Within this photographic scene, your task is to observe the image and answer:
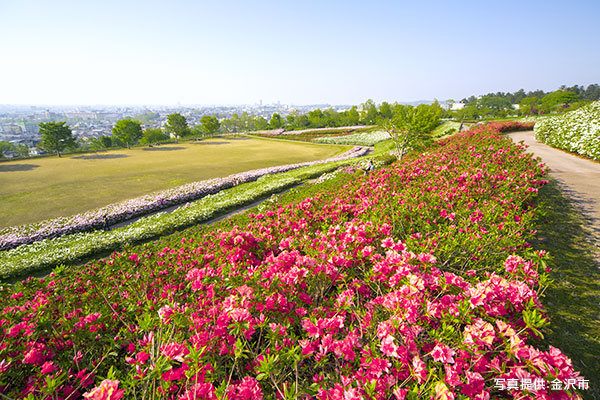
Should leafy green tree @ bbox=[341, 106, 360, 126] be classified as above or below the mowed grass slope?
above

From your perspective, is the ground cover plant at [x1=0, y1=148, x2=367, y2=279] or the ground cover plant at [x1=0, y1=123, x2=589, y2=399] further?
the ground cover plant at [x1=0, y1=148, x2=367, y2=279]

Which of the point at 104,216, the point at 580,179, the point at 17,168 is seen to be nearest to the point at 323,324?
the point at 580,179

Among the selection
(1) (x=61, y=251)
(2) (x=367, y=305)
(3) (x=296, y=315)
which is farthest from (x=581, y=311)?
(1) (x=61, y=251)

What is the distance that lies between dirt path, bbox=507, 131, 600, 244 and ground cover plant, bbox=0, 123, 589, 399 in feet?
10.3

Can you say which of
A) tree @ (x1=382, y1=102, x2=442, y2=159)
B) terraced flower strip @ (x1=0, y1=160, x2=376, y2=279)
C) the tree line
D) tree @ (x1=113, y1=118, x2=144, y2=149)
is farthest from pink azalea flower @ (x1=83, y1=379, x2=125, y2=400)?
the tree line

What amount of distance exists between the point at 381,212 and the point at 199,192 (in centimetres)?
1580

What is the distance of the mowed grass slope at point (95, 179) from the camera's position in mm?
16328

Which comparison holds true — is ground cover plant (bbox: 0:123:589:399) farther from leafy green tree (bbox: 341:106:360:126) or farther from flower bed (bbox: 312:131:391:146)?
leafy green tree (bbox: 341:106:360:126)

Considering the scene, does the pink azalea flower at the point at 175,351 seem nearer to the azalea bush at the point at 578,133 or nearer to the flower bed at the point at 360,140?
the azalea bush at the point at 578,133

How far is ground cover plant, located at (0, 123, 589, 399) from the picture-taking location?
1.94 m

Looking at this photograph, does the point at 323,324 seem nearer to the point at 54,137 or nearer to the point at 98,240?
the point at 98,240

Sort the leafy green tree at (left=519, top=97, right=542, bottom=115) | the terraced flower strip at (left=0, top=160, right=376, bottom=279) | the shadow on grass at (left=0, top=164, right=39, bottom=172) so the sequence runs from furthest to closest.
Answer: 1. the leafy green tree at (left=519, top=97, right=542, bottom=115)
2. the shadow on grass at (left=0, top=164, right=39, bottom=172)
3. the terraced flower strip at (left=0, top=160, right=376, bottom=279)

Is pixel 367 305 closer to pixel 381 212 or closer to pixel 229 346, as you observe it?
pixel 229 346

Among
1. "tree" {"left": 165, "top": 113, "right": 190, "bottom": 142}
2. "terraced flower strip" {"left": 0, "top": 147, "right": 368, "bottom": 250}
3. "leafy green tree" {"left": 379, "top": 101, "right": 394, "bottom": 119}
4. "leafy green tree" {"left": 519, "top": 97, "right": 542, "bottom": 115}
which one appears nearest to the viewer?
"terraced flower strip" {"left": 0, "top": 147, "right": 368, "bottom": 250}
